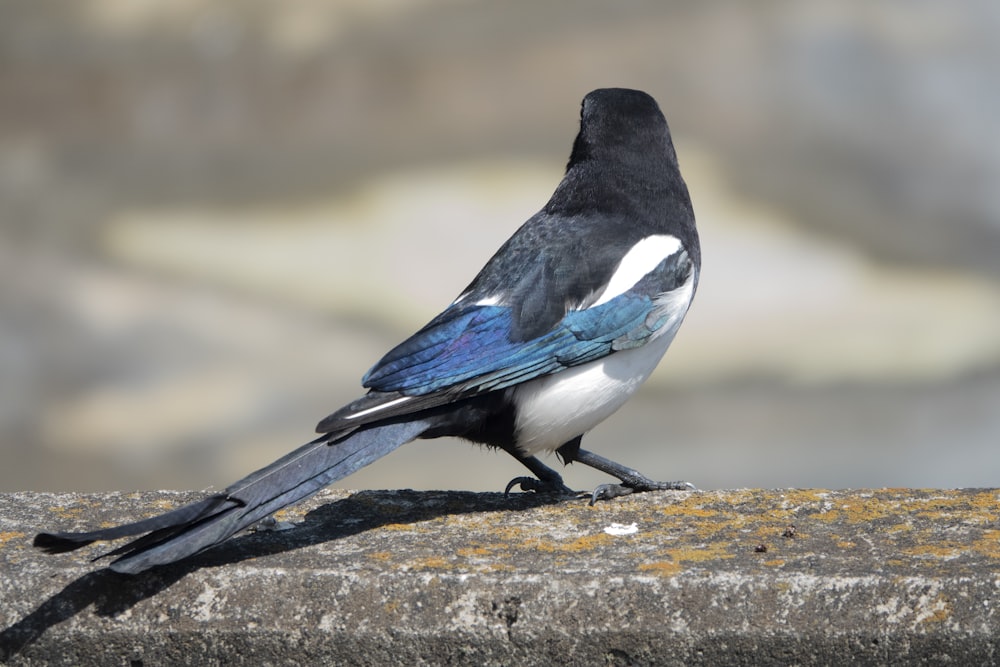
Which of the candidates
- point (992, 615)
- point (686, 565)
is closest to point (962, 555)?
point (992, 615)

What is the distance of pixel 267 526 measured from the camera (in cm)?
188

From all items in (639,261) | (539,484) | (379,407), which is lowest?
(539,484)

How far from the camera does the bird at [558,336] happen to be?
193 cm

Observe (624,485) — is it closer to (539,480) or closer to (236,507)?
(539,480)

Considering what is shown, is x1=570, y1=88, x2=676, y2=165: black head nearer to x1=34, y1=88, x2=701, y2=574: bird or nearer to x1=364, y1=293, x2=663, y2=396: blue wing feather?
x1=34, y1=88, x2=701, y2=574: bird

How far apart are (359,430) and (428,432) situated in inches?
7.2

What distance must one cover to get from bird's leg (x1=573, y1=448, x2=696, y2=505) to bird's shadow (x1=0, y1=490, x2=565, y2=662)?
0.08 meters

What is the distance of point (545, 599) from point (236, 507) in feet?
1.44

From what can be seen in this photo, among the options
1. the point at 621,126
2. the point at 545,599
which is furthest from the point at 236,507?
the point at 621,126

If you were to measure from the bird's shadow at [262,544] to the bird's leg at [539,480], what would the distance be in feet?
0.40

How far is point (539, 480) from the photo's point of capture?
235 cm

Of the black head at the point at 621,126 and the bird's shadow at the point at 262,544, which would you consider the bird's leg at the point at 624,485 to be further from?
the black head at the point at 621,126

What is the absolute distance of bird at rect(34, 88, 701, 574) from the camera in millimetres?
1933

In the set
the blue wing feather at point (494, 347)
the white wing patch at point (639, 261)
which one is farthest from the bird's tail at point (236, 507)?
the white wing patch at point (639, 261)
